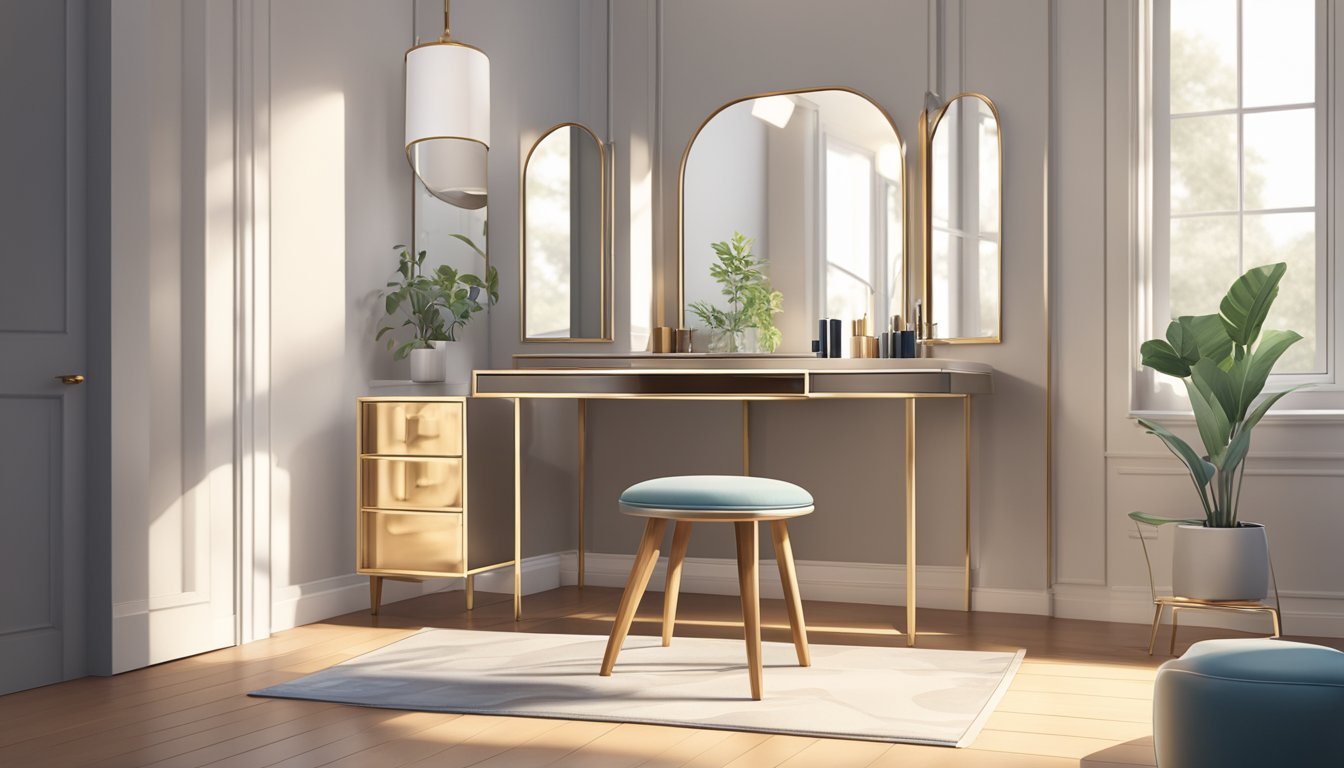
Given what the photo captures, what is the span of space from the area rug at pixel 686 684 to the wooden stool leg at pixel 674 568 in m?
0.08

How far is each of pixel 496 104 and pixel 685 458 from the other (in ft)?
5.37

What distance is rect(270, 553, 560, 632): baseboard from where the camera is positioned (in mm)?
3971

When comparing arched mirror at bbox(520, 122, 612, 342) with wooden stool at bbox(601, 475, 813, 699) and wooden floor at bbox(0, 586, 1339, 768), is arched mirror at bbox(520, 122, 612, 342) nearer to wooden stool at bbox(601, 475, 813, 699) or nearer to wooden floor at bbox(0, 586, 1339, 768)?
wooden floor at bbox(0, 586, 1339, 768)

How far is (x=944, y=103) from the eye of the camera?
4.50 meters

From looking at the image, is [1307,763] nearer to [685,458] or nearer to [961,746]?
[961,746]

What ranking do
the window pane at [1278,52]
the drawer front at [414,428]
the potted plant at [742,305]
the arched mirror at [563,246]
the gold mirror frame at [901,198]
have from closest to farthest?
the drawer front at [414,428]
the window pane at [1278,52]
the gold mirror frame at [901,198]
the potted plant at [742,305]
the arched mirror at [563,246]

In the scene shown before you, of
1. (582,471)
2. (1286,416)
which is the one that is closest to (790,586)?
(582,471)

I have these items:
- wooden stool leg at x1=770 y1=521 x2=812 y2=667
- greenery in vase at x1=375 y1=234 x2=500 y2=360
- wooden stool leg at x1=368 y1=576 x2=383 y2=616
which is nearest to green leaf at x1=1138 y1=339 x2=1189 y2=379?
wooden stool leg at x1=770 y1=521 x2=812 y2=667

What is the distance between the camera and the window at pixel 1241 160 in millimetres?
4172

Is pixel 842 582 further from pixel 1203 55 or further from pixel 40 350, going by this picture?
pixel 40 350

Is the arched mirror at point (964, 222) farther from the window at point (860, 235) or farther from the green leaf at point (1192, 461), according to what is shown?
the green leaf at point (1192, 461)

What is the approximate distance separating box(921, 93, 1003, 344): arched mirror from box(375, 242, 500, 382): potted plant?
1.70 meters

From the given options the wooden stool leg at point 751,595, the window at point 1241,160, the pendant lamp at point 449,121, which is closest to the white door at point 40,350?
the pendant lamp at point 449,121

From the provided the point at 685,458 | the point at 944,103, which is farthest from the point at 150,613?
the point at 944,103
